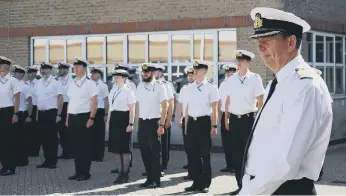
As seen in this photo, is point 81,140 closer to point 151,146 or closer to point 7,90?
point 151,146

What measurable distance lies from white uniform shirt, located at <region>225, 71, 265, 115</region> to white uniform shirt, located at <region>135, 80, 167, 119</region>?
1.19m

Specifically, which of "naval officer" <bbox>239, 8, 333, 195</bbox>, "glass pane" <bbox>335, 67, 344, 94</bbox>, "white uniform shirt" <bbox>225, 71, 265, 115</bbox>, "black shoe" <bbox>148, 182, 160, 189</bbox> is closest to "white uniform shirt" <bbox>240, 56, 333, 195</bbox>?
"naval officer" <bbox>239, 8, 333, 195</bbox>

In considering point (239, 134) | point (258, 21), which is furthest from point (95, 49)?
point (258, 21)

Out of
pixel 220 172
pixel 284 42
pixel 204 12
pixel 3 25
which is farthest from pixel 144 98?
pixel 3 25

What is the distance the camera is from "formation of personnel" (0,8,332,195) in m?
2.66

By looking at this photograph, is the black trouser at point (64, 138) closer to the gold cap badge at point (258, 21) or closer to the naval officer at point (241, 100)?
the naval officer at point (241, 100)

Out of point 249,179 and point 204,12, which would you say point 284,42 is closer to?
point 249,179

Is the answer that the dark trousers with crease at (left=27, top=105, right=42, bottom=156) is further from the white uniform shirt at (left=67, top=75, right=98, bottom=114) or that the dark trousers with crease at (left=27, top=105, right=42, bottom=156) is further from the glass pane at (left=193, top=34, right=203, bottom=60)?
the glass pane at (left=193, top=34, right=203, bottom=60)

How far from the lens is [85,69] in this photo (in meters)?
10.7

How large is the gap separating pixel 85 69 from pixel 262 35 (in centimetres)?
801

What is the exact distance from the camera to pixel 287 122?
8.59 feet

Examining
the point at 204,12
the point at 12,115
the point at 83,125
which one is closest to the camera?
the point at 83,125

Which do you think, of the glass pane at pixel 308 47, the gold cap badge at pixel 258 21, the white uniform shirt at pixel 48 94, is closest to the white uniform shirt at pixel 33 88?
the white uniform shirt at pixel 48 94

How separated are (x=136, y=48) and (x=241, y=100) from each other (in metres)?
7.57
